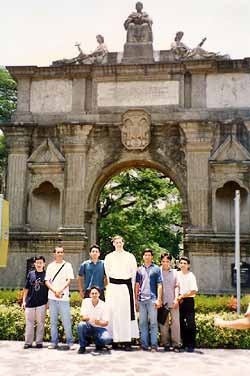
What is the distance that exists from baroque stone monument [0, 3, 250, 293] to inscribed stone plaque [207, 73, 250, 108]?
33mm

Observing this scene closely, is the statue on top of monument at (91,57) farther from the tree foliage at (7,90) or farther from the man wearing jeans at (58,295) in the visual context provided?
the man wearing jeans at (58,295)

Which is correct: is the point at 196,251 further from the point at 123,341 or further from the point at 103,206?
the point at 103,206

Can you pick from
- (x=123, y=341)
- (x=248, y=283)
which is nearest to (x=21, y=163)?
(x=248, y=283)

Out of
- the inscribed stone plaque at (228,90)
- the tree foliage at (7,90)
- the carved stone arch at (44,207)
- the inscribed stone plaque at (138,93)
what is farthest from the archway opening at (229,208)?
the tree foliage at (7,90)

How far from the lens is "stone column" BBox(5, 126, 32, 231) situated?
16.9m

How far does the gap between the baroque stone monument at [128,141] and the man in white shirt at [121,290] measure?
6744mm

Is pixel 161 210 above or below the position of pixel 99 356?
above

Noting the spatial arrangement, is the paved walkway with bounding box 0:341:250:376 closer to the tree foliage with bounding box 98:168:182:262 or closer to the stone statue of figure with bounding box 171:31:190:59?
the stone statue of figure with bounding box 171:31:190:59

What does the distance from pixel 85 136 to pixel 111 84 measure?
2.09m

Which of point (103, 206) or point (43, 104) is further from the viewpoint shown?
point (103, 206)

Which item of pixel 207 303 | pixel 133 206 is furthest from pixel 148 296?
pixel 133 206

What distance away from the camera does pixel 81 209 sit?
54.3 feet

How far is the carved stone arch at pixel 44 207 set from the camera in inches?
674

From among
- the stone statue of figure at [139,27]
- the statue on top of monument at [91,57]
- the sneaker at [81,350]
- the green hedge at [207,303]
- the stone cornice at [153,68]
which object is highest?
the stone statue of figure at [139,27]
